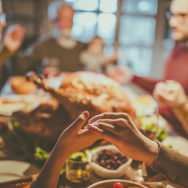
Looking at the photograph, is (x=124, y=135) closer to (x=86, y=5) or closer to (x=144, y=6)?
(x=86, y=5)

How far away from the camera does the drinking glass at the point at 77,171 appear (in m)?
0.56

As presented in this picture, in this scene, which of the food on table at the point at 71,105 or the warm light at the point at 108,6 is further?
the warm light at the point at 108,6

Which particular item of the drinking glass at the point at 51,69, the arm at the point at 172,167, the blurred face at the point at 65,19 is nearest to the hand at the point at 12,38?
the drinking glass at the point at 51,69

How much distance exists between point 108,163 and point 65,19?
2.16 metres

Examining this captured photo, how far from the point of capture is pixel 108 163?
1.95ft

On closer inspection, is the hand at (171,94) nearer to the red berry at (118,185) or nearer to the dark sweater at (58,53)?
the red berry at (118,185)

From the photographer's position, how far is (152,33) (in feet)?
15.2

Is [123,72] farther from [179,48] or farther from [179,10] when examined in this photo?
[179,10]

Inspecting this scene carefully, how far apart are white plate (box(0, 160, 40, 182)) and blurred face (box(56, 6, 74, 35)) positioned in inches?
82.7

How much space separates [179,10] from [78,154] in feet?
2.53

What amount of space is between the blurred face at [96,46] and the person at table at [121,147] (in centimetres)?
209

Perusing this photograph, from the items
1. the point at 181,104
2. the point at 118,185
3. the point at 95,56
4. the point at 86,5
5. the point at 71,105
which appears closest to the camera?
the point at 118,185

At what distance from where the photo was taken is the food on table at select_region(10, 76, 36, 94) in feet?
4.58

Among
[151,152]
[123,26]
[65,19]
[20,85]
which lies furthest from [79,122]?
[123,26]
